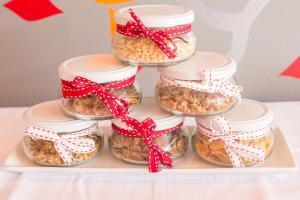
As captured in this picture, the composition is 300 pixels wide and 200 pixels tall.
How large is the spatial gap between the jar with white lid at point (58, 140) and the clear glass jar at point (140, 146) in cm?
5

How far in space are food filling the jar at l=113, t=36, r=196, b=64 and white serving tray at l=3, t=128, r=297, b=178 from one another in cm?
20

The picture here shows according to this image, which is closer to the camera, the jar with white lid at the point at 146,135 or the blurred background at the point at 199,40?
the jar with white lid at the point at 146,135

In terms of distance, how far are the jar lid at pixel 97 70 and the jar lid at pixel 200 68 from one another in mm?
78

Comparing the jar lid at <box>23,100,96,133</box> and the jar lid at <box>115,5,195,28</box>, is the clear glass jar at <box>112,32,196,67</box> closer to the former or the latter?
the jar lid at <box>115,5,195,28</box>

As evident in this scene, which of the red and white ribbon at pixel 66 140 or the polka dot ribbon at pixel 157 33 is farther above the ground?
the polka dot ribbon at pixel 157 33

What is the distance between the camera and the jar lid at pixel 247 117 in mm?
830

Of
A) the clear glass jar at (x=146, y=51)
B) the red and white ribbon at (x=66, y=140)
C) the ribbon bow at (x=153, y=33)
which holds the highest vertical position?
the ribbon bow at (x=153, y=33)

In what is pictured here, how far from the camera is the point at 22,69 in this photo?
4.16 ft

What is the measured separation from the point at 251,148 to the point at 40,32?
68 centimetres

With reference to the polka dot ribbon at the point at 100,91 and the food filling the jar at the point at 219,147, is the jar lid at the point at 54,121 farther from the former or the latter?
the food filling the jar at the point at 219,147

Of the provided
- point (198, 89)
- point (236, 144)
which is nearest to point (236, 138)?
point (236, 144)

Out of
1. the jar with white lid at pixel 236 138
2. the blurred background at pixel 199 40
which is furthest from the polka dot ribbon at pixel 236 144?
the blurred background at pixel 199 40

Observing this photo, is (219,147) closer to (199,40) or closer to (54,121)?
(54,121)

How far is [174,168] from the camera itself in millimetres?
851
